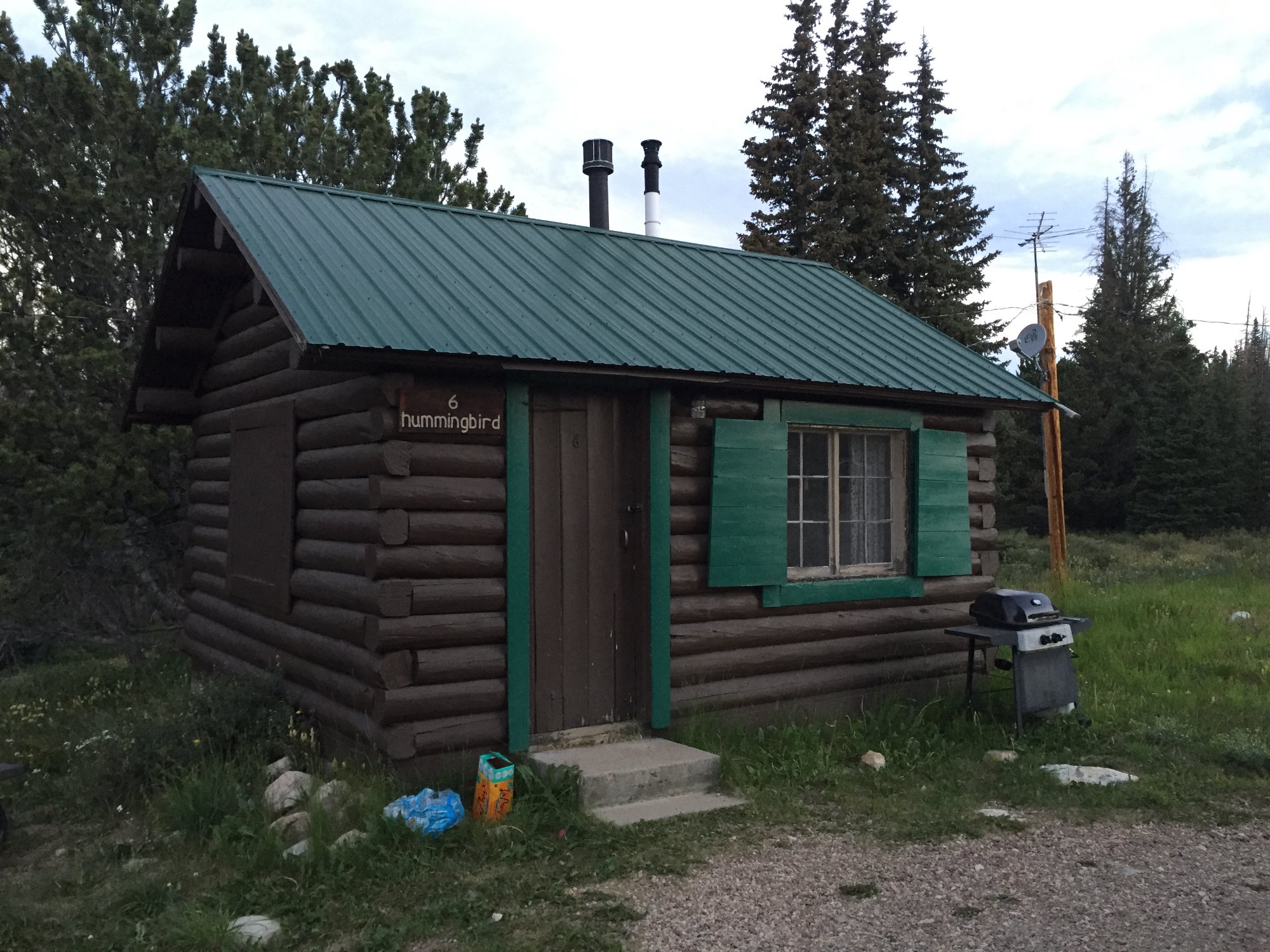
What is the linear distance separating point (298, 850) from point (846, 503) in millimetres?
4850

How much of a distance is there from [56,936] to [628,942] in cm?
259

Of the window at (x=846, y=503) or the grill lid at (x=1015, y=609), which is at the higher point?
the window at (x=846, y=503)

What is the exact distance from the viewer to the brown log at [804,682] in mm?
7406

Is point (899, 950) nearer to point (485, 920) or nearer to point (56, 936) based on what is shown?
point (485, 920)

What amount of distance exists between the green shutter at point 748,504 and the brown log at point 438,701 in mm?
1793

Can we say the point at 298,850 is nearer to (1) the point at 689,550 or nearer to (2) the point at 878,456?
(1) the point at 689,550

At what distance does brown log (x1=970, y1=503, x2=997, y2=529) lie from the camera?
361 inches

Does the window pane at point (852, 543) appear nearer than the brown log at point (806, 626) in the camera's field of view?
No

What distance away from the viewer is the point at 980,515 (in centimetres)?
920

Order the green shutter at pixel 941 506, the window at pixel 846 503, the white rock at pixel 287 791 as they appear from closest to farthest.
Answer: the white rock at pixel 287 791 → the window at pixel 846 503 → the green shutter at pixel 941 506

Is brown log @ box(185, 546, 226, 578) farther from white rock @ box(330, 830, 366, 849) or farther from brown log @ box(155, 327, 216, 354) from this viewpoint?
white rock @ box(330, 830, 366, 849)

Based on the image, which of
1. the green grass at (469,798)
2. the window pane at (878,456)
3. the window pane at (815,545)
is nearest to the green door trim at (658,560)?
the green grass at (469,798)

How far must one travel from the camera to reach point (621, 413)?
729 cm

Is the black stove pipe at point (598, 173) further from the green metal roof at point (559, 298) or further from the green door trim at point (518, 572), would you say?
the green door trim at point (518, 572)
